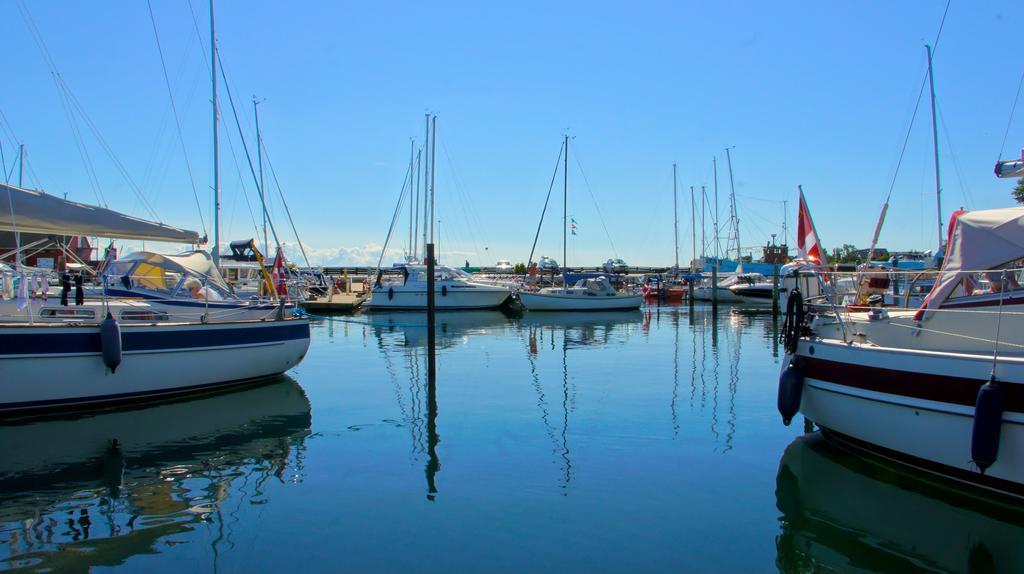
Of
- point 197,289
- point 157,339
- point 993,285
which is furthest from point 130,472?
point 993,285

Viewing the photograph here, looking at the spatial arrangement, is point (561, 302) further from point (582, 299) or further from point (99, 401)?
point (99, 401)

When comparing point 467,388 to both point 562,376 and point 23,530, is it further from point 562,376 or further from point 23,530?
point 23,530

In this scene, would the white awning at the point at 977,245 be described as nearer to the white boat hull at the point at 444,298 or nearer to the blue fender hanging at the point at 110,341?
the blue fender hanging at the point at 110,341

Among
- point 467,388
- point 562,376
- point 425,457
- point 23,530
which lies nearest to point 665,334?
point 562,376

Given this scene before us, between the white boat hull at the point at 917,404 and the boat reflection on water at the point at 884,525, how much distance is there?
1.17 ft

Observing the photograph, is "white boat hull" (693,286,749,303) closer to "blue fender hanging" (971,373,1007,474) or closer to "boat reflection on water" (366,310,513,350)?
"boat reflection on water" (366,310,513,350)

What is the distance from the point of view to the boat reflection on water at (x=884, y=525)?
23.6 ft

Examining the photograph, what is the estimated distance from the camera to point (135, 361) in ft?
46.9

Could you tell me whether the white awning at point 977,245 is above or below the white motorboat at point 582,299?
above

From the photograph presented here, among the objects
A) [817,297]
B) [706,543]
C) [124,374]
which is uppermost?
[817,297]

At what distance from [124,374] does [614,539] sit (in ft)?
36.5

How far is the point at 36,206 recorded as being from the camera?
1404cm

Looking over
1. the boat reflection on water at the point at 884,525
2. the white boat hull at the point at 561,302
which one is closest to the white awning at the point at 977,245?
the boat reflection on water at the point at 884,525

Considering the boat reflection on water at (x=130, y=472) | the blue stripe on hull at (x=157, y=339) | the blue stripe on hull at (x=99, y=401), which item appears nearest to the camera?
the boat reflection on water at (x=130, y=472)
